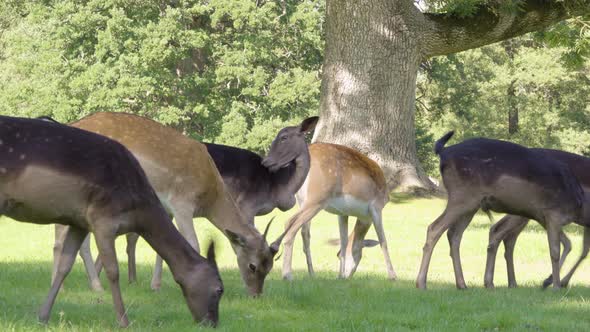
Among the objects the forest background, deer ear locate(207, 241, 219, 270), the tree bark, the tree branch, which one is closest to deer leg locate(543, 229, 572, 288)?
deer ear locate(207, 241, 219, 270)

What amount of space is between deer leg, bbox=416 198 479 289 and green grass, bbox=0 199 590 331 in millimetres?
197

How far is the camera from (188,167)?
9117 millimetres

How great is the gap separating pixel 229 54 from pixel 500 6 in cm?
1647

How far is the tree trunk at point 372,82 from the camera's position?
2228cm

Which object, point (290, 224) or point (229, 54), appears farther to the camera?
point (229, 54)

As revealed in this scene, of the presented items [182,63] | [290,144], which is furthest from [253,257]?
[182,63]

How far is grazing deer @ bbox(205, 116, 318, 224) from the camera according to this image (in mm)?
10727

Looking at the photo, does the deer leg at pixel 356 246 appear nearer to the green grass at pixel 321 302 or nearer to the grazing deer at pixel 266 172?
the green grass at pixel 321 302

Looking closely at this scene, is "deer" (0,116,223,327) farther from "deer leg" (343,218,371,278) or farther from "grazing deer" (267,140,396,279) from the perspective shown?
"deer leg" (343,218,371,278)

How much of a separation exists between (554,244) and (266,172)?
340cm

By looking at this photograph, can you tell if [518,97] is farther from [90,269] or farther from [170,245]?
[170,245]

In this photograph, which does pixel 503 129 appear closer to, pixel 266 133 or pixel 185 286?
pixel 266 133

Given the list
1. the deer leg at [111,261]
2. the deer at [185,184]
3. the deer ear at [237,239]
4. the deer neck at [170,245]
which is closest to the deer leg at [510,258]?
the deer at [185,184]

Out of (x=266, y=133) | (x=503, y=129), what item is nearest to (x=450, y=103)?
(x=503, y=129)
